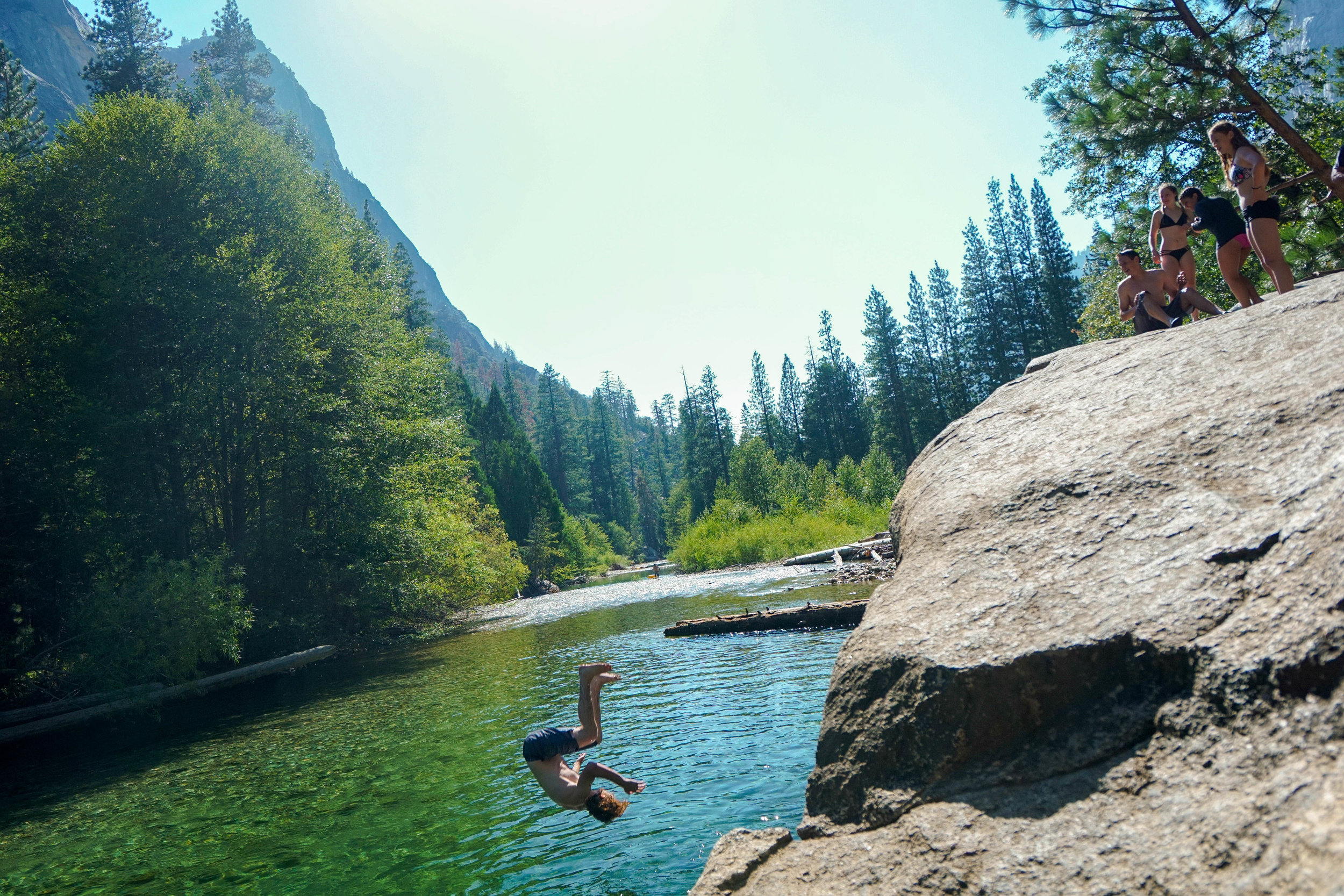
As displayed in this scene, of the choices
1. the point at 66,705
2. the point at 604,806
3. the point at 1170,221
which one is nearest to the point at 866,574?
the point at 1170,221

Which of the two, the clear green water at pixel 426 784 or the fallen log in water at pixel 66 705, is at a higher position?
the fallen log in water at pixel 66 705

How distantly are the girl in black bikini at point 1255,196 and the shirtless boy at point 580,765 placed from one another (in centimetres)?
715

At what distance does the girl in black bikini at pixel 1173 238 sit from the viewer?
26.0 feet

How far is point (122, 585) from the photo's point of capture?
16062mm

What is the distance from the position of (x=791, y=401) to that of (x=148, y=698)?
79.9 m

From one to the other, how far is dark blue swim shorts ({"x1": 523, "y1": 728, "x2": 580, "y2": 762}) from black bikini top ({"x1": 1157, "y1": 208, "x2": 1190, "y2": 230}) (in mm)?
8296

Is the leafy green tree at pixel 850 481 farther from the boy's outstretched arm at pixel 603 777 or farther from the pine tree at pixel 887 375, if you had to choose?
the boy's outstretched arm at pixel 603 777

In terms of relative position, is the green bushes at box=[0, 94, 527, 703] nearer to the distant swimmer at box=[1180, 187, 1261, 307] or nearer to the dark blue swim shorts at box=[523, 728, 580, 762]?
the dark blue swim shorts at box=[523, 728, 580, 762]

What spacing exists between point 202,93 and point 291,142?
5.04 metres

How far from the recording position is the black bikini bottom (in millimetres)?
6887

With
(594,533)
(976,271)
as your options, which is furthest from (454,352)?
(976,271)

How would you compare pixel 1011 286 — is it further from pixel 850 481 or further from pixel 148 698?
pixel 148 698

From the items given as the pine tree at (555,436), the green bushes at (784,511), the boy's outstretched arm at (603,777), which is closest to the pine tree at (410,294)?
the green bushes at (784,511)

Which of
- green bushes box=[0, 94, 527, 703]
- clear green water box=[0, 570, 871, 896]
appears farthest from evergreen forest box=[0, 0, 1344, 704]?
clear green water box=[0, 570, 871, 896]
